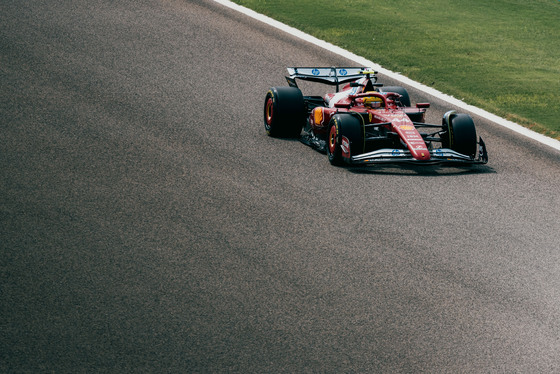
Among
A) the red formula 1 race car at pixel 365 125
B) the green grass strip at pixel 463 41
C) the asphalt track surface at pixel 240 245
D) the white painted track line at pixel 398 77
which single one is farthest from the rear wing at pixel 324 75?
the green grass strip at pixel 463 41

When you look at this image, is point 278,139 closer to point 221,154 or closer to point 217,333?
point 221,154

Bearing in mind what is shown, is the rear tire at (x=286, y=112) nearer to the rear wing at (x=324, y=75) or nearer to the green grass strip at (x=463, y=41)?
the rear wing at (x=324, y=75)

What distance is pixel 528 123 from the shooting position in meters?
13.0

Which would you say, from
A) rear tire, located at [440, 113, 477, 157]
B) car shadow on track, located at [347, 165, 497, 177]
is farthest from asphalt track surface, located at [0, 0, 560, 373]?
rear tire, located at [440, 113, 477, 157]

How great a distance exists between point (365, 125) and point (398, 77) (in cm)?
473

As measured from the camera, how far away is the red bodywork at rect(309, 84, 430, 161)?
10.7m

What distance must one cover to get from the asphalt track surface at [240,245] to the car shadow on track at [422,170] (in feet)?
0.14

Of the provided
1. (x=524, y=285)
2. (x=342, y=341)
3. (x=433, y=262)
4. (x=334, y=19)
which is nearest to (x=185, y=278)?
(x=342, y=341)

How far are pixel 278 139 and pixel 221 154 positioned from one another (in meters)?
1.24

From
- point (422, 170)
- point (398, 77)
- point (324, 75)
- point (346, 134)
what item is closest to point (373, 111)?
point (346, 134)

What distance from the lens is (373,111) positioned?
11164 mm

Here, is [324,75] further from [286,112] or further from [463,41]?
[463,41]

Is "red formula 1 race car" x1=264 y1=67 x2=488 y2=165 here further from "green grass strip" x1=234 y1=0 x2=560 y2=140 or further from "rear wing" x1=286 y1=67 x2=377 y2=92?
"green grass strip" x1=234 y1=0 x2=560 y2=140

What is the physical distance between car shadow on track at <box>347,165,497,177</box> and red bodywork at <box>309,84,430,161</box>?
1.46ft
